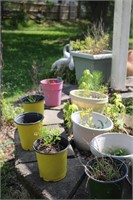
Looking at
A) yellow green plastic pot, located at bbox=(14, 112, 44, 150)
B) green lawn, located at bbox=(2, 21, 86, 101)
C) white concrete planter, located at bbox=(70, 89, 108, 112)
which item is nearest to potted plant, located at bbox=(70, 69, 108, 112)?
white concrete planter, located at bbox=(70, 89, 108, 112)

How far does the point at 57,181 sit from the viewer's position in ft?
6.49

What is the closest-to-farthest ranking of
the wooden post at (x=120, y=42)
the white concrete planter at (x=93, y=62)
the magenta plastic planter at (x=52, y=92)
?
the magenta plastic planter at (x=52, y=92)
the wooden post at (x=120, y=42)
the white concrete planter at (x=93, y=62)

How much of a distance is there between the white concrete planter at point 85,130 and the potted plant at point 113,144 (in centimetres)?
12

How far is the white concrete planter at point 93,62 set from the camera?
12.6ft

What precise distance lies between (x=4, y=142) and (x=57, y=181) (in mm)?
1166

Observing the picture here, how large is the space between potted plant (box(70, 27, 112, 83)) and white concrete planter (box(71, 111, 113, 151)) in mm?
1421

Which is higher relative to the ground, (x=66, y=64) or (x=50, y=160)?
(x=66, y=64)

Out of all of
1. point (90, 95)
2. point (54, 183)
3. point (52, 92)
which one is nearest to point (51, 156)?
point (54, 183)

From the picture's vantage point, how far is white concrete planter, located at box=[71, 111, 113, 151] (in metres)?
2.34

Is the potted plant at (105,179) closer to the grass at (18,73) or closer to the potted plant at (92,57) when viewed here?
the grass at (18,73)

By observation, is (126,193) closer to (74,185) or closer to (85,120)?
(74,185)

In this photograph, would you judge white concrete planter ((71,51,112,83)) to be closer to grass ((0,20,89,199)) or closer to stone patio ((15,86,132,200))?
grass ((0,20,89,199))

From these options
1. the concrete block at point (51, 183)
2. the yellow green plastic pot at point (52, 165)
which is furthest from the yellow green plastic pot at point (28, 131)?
the yellow green plastic pot at point (52, 165)

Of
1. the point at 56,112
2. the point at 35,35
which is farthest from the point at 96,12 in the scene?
the point at 56,112
